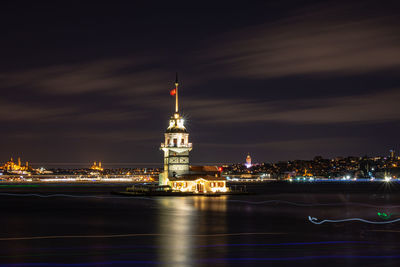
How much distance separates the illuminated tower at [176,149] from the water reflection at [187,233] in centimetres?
3638

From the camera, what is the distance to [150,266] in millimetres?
21906

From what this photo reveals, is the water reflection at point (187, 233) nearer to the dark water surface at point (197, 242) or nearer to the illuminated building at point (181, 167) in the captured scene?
the dark water surface at point (197, 242)

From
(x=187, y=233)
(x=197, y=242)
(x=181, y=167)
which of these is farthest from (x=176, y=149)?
(x=197, y=242)

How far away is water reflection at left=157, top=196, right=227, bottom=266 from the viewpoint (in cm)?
2450

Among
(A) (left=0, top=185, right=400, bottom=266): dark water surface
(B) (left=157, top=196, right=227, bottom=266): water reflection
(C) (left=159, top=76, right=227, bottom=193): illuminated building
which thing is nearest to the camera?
(A) (left=0, top=185, right=400, bottom=266): dark water surface

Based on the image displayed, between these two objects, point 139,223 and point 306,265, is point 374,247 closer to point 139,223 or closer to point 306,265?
point 306,265

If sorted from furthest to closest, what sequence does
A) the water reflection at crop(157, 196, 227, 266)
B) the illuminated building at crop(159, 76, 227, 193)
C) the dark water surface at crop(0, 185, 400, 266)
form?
the illuminated building at crop(159, 76, 227, 193), the water reflection at crop(157, 196, 227, 266), the dark water surface at crop(0, 185, 400, 266)

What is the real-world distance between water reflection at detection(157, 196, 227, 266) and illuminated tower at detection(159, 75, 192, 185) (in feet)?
119

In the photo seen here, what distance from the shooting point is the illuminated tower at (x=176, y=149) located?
293 feet

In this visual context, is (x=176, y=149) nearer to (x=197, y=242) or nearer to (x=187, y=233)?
(x=187, y=233)

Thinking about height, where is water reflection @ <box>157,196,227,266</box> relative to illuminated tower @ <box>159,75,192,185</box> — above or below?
below

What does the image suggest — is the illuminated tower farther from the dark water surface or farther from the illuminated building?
the dark water surface

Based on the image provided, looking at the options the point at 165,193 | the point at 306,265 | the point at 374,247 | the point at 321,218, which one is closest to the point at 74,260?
the point at 306,265

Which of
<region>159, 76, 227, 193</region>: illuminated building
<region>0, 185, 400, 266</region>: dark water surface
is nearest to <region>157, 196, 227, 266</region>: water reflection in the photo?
<region>0, 185, 400, 266</region>: dark water surface
